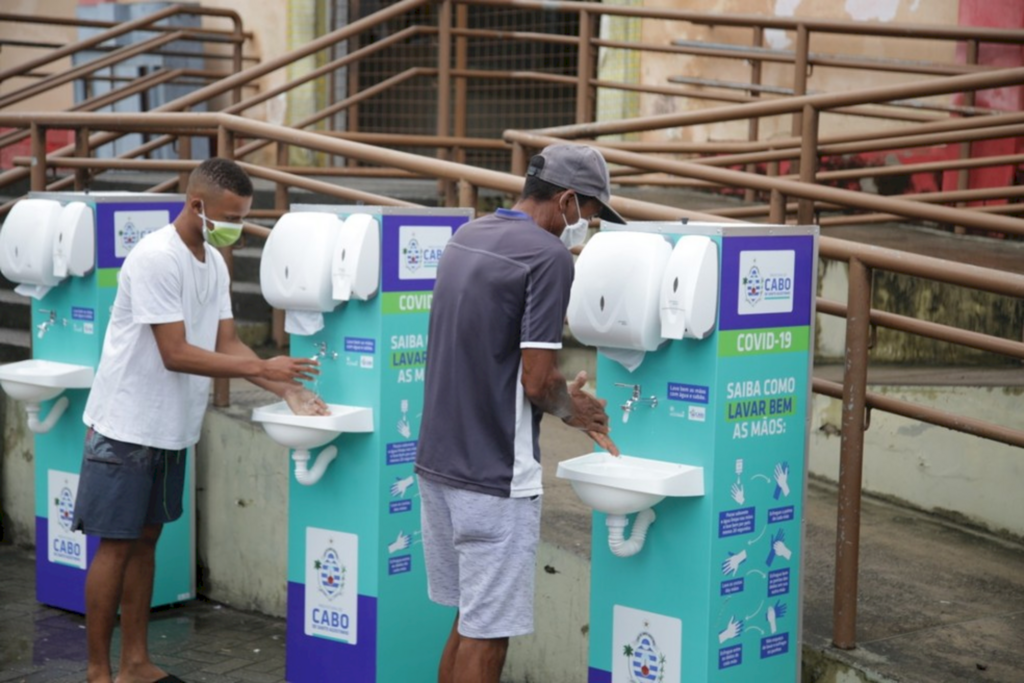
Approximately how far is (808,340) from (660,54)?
21.1ft

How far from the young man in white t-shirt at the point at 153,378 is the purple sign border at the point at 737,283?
1.52 metres

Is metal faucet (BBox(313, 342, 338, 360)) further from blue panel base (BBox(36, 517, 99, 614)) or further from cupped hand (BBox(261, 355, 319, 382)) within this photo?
blue panel base (BBox(36, 517, 99, 614))

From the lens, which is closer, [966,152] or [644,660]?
[644,660]

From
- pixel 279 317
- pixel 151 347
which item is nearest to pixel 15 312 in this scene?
pixel 279 317

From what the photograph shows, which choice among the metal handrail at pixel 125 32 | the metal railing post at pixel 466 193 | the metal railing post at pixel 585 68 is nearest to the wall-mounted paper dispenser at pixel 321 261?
the metal railing post at pixel 466 193

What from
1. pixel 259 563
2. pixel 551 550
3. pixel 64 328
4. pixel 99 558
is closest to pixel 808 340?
pixel 551 550

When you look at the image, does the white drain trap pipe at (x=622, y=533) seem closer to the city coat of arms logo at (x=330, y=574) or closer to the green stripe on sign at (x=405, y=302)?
the green stripe on sign at (x=405, y=302)

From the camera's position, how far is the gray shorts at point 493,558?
147 inches

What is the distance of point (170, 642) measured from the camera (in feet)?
18.5

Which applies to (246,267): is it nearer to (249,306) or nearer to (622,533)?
(249,306)

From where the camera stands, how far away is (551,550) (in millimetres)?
4781

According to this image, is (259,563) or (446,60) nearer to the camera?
(259,563)

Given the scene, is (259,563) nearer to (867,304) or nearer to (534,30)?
(867,304)

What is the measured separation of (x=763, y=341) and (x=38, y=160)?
4.18 m
